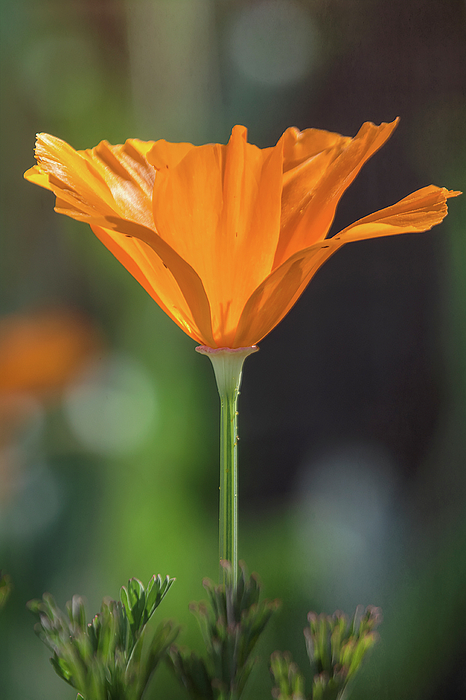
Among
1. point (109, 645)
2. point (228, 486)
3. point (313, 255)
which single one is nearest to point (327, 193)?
point (313, 255)

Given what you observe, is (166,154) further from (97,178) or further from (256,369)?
(256,369)

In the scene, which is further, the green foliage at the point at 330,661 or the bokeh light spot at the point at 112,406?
the bokeh light spot at the point at 112,406

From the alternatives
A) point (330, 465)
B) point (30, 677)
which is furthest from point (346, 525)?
point (30, 677)

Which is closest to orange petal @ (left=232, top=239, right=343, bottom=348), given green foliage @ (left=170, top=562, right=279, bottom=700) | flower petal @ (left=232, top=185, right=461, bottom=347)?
flower petal @ (left=232, top=185, right=461, bottom=347)

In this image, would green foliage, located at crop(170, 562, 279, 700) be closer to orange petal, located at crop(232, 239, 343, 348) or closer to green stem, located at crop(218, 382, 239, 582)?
green stem, located at crop(218, 382, 239, 582)

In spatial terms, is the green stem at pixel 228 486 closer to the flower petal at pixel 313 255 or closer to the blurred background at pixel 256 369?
the flower petal at pixel 313 255

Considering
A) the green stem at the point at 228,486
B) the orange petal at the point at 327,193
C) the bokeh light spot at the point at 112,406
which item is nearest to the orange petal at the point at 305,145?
the orange petal at the point at 327,193

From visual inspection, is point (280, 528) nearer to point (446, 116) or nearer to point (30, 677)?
point (30, 677)

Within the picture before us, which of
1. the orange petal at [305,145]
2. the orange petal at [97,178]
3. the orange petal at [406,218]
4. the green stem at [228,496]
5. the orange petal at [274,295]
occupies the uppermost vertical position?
the orange petal at [305,145]
